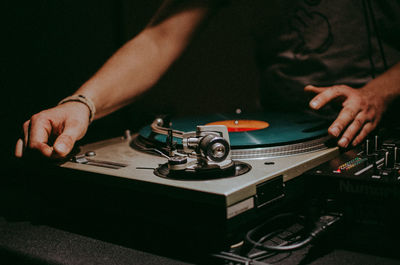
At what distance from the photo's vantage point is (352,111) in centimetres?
100

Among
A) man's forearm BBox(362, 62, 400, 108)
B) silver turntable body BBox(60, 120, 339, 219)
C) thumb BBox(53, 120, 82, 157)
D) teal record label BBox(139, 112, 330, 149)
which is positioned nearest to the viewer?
silver turntable body BBox(60, 120, 339, 219)

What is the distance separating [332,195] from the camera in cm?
74

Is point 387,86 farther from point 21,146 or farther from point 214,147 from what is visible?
point 21,146

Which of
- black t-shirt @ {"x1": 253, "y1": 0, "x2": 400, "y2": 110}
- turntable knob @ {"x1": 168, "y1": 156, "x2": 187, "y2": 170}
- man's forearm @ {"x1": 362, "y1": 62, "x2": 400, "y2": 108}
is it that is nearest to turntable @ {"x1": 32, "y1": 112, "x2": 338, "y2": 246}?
turntable knob @ {"x1": 168, "y1": 156, "x2": 187, "y2": 170}

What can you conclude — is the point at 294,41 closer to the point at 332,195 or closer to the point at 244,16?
the point at 244,16

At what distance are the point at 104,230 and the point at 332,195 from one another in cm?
51

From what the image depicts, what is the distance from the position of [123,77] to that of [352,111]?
713mm

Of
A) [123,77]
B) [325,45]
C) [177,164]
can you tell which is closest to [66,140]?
[177,164]

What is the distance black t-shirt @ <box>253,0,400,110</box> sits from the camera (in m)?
1.38

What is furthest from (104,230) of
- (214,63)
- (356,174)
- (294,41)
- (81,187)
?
(214,63)

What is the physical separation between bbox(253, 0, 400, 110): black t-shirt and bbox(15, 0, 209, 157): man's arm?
402 millimetres

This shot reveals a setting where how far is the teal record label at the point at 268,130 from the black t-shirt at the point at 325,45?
23 centimetres

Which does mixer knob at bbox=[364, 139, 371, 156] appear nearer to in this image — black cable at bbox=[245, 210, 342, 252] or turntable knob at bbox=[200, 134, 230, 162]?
black cable at bbox=[245, 210, 342, 252]

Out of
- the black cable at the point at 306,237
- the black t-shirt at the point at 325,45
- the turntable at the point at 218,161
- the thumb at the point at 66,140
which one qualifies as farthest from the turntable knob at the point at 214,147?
the black t-shirt at the point at 325,45
